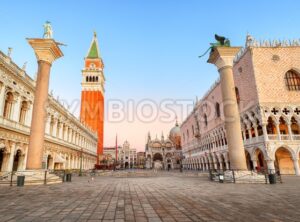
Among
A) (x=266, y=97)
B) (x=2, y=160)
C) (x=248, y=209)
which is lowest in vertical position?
(x=248, y=209)

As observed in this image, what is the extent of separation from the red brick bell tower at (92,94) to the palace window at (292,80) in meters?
48.4

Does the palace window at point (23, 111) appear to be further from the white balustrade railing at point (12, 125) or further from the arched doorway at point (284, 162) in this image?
the arched doorway at point (284, 162)

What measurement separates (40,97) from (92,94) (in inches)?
1883

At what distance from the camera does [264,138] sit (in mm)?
22984

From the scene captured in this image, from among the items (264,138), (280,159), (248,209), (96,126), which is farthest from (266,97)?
(96,126)

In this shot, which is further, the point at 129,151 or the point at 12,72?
the point at 129,151

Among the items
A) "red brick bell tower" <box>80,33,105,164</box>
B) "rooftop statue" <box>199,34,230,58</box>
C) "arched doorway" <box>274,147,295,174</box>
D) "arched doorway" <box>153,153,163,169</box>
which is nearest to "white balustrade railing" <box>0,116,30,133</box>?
"rooftop statue" <box>199,34,230,58</box>

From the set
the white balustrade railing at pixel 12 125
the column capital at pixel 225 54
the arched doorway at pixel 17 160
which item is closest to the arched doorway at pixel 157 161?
the arched doorway at pixel 17 160

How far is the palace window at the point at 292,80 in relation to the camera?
979 inches

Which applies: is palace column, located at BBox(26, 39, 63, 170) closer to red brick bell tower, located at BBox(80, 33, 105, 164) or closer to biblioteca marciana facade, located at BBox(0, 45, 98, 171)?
biblioteca marciana facade, located at BBox(0, 45, 98, 171)

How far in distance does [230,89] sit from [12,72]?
19.7m

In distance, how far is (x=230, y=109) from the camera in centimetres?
1455

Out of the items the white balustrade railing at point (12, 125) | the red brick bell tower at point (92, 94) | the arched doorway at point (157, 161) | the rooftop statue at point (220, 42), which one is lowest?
the arched doorway at point (157, 161)

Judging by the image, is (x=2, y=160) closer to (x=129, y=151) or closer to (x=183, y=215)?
(x=183, y=215)
